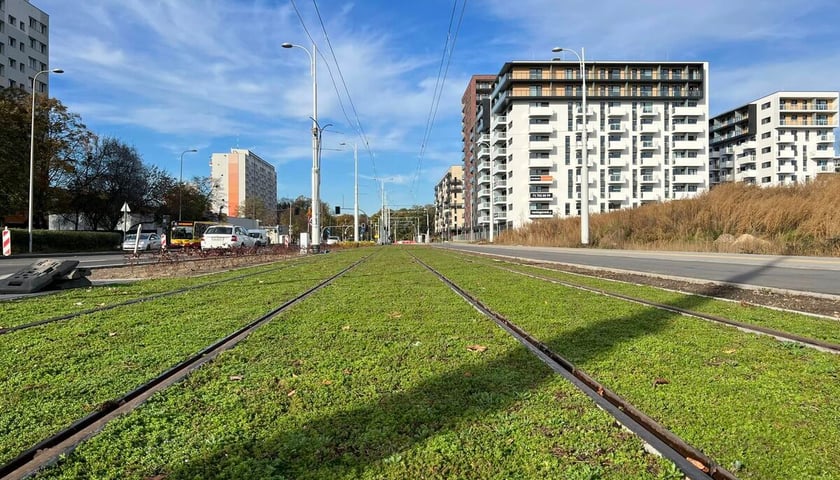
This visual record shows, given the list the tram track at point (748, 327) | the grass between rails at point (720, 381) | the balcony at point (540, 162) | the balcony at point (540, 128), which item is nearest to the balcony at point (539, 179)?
the balcony at point (540, 162)

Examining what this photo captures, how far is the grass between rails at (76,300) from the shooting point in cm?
765

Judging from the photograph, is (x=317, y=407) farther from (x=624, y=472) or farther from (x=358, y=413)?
(x=624, y=472)

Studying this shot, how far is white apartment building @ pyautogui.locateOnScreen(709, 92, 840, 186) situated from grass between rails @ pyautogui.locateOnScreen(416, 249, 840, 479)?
355ft

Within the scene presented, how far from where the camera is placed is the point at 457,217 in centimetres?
15575

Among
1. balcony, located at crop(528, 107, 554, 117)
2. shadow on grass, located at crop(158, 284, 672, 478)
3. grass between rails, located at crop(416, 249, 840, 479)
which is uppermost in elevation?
balcony, located at crop(528, 107, 554, 117)

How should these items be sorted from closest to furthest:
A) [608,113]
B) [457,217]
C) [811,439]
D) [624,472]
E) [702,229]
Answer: [624,472], [811,439], [702,229], [608,113], [457,217]

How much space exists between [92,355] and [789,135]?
119282 mm

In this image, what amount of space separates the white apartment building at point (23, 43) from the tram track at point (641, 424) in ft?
268

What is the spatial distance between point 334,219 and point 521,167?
8722 centimetres

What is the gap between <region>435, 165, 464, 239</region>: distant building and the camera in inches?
6076

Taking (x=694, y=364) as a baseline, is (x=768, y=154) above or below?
above

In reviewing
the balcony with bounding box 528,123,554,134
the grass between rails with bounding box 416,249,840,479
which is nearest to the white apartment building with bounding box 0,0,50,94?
the balcony with bounding box 528,123,554,134

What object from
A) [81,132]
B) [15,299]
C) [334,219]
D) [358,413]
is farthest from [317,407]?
[334,219]

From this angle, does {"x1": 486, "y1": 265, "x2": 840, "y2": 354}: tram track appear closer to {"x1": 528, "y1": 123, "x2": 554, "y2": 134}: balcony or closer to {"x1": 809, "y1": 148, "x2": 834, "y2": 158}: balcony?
{"x1": 528, "y1": 123, "x2": 554, "y2": 134}: balcony
